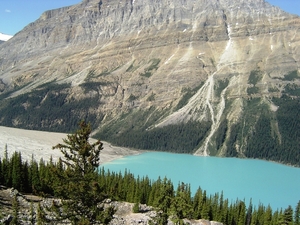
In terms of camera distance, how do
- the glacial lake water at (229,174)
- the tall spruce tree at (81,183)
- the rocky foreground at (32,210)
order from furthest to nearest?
the glacial lake water at (229,174), the rocky foreground at (32,210), the tall spruce tree at (81,183)

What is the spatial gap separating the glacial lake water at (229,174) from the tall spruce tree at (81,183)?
68276mm

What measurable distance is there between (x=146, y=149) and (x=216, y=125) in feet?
105

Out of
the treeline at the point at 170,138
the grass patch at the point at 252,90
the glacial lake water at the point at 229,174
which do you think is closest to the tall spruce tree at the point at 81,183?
the glacial lake water at the point at 229,174

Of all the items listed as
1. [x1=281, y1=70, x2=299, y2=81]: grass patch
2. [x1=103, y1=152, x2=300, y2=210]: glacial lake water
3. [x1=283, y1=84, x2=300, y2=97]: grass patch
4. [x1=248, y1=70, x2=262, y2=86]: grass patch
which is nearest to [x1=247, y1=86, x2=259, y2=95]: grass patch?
[x1=248, y1=70, x2=262, y2=86]: grass patch

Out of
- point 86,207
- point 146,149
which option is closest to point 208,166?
point 146,149

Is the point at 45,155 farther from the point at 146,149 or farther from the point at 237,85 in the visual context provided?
the point at 237,85

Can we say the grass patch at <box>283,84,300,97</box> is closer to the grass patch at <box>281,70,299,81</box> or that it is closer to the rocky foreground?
the grass patch at <box>281,70,299,81</box>

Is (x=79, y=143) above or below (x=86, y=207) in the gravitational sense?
above

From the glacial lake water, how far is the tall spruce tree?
68276 mm

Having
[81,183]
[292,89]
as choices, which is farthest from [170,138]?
[81,183]

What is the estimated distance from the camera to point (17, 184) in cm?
5353

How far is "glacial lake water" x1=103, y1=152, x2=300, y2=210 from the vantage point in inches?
3519

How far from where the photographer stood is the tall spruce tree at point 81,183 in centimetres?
1559

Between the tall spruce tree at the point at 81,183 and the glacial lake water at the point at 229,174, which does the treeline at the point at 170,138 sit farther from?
the tall spruce tree at the point at 81,183
